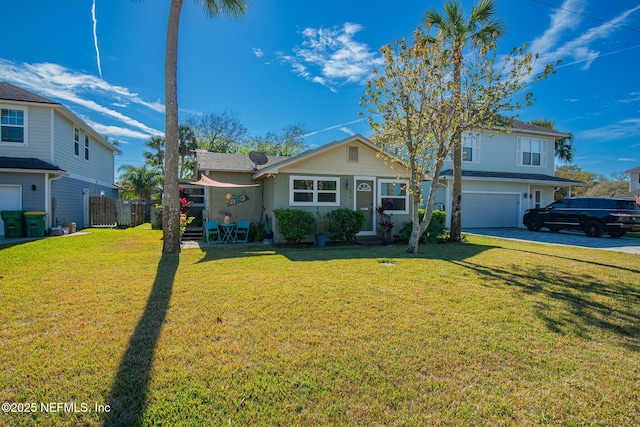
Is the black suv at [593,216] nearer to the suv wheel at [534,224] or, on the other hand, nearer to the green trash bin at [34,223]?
the suv wheel at [534,224]

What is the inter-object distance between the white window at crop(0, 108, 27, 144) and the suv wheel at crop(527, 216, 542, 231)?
24.2 metres

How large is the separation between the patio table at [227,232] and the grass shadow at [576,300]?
26.9 ft

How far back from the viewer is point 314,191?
11.2 meters

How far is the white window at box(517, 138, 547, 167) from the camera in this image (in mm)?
19125

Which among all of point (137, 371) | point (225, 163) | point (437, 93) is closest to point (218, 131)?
point (225, 163)

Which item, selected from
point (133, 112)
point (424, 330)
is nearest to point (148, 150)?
point (133, 112)

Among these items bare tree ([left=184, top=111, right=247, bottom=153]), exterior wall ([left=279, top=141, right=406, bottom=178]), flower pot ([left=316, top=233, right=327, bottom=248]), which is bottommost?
flower pot ([left=316, top=233, right=327, bottom=248])

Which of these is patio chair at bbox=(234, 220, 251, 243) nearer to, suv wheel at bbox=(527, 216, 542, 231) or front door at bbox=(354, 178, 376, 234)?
front door at bbox=(354, 178, 376, 234)

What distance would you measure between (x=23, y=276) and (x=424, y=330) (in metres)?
7.11

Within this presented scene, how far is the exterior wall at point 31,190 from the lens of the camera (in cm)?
1224

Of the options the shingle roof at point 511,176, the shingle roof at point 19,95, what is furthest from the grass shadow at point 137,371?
the shingle roof at point 511,176

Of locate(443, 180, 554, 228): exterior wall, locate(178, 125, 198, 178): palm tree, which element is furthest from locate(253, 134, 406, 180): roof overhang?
locate(178, 125, 198, 178): palm tree

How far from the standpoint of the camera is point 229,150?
1330 inches

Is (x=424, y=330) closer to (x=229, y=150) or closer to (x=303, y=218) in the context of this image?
(x=303, y=218)
